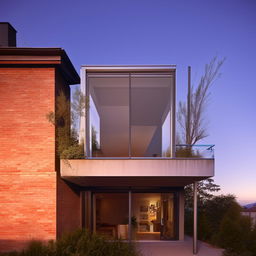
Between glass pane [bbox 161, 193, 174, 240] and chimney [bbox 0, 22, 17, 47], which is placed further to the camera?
glass pane [bbox 161, 193, 174, 240]

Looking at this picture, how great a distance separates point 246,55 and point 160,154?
11.3m

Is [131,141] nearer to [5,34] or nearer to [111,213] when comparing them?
[111,213]

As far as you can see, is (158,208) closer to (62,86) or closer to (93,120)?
(93,120)

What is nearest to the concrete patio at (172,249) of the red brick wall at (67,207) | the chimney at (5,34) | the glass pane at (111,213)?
the glass pane at (111,213)

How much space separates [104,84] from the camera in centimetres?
1047

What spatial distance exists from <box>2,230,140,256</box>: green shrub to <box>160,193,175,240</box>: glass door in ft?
16.9

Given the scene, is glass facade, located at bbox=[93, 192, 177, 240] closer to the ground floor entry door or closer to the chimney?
the ground floor entry door

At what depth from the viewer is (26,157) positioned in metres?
9.01

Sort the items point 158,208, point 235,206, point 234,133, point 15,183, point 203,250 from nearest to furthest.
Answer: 1. point 15,183
2. point 203,250
3. point 158,208
4. point 235,206
5. point 234,133

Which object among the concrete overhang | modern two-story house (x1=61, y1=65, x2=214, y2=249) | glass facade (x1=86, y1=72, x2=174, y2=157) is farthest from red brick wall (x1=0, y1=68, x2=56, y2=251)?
glass facade (x1=86, y1=72, x2=174, y2=157)

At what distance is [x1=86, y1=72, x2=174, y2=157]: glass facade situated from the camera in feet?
33.0

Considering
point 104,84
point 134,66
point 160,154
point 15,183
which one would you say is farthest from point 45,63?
point 160,154

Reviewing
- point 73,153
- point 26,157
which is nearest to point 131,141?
point 73,153

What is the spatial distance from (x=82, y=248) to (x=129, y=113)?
4.98 m
